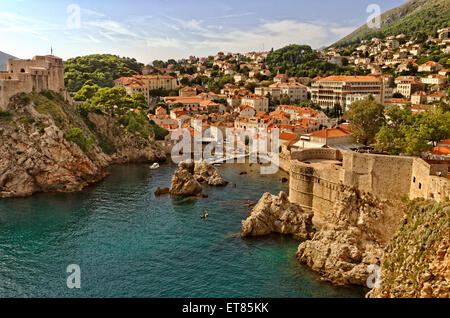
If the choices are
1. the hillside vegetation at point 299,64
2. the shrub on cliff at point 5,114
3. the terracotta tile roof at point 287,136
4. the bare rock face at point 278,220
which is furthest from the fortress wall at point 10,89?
the hillside vegetation at point 299,64

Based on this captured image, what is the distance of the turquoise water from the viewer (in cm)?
1952

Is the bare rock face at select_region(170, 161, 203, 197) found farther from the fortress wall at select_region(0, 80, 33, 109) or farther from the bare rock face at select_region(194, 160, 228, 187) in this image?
the fortress wall at select_region(0, 80, 33, 109)

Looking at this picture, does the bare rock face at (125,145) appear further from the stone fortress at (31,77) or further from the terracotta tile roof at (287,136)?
the terracotta tile roof at (287,136)

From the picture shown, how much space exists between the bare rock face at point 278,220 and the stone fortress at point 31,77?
31221 millimetres

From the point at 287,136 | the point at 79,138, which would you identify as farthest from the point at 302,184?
the point at 79,138

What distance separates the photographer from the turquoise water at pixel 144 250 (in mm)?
19516

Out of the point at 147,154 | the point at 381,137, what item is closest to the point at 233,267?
the point at 381,137

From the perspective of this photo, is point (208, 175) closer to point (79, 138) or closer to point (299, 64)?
point (79, 138)

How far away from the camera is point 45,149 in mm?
38719

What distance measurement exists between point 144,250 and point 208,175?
54.8 feet

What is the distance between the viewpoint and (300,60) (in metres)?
114

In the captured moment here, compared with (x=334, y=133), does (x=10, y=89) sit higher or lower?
higher

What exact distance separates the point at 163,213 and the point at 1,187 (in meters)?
16.0
